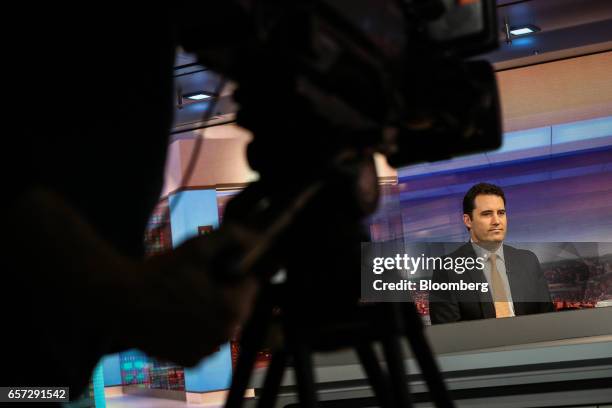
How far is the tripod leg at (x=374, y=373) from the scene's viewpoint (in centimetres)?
87

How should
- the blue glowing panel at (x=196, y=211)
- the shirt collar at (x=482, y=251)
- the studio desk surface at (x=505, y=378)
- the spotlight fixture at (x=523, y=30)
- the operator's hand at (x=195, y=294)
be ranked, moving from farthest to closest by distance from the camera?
the blue glowing panel at (x=196, y=211)
the spotlight fixture at (x=523, y=30)
the shirt collar at (x=482, y=251)
the studio desk surface at (x=505, y=378)
the operator's hand at (x=195, y=294)

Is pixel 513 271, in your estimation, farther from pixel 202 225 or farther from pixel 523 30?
pixel 202 225

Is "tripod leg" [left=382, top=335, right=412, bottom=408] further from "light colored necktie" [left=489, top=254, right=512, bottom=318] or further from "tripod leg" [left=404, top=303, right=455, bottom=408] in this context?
"light colored necktie" [left=489, top=254, right=512, bottom=318]

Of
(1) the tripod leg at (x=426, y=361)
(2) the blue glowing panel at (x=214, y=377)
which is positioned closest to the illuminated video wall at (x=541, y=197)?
(2) the blue glowing panel at (x=214, y=377)

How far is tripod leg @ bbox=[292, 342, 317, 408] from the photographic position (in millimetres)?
784

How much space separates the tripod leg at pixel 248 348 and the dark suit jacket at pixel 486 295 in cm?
283

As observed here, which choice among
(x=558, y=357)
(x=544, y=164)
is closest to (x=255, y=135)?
(x=558, y=357)

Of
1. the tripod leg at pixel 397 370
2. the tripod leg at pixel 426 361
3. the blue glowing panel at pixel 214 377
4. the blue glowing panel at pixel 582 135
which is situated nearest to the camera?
the tripod leg at pixel 397 370

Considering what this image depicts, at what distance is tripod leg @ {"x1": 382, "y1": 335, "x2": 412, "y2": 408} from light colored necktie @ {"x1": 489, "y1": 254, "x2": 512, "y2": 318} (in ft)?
11.7

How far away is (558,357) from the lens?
2.34 m

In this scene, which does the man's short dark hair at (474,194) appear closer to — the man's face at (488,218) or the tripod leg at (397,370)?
the man's face at (488,218)

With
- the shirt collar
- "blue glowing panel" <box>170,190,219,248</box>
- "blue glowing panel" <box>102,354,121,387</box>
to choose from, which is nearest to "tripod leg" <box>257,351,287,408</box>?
the shirt collar

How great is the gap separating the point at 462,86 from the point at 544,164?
802 cm

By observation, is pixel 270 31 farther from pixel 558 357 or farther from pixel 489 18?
pixel 558 357
